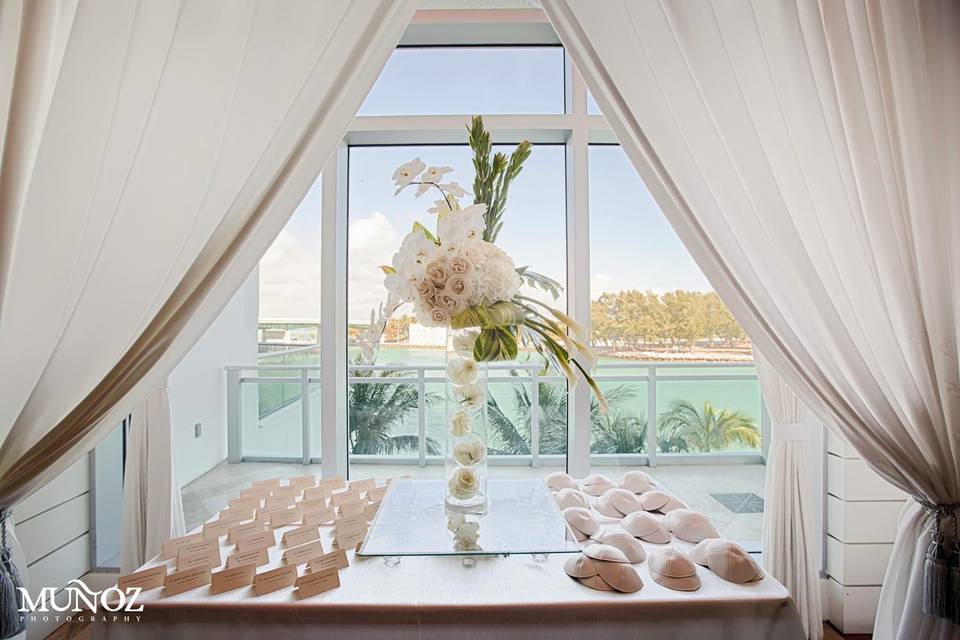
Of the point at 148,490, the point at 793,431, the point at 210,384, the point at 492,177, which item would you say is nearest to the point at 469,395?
the point at 492,177

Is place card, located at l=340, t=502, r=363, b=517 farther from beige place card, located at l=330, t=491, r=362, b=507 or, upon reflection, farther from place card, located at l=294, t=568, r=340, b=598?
place card, located at l=294, t=568, r=340, b=598

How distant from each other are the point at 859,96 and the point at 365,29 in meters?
1.28

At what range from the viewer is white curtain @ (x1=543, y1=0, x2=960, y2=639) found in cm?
123

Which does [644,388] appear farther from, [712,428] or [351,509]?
[351,509]

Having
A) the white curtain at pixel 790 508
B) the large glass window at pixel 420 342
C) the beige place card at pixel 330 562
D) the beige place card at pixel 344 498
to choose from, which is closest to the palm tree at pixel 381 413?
the large glass window at pixel 420 342

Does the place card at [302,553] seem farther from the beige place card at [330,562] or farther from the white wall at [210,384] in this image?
the white wall at [210,384]

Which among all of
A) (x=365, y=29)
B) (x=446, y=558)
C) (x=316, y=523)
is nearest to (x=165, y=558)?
(x=316, y=523)

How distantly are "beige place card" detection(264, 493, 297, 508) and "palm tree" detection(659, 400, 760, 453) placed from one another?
5.68 ft

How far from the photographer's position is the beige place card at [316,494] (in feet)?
4.59

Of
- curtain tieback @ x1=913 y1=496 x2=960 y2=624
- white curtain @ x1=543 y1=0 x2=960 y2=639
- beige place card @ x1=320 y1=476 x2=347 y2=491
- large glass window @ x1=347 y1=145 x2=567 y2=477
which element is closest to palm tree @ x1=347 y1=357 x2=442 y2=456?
large glass window @ x1=347 y1=145 x2=567 y2=477

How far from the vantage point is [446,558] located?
3.72ft

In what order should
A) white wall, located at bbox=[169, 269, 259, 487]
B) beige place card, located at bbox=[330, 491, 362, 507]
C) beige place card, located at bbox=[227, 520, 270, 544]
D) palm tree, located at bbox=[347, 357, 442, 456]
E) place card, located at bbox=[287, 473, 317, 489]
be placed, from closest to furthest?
1. beige place card, located at bbox=[227, 520, 270, 544]
2. beige place card, located at bbox=[330, 491, 362, 507]
3. place card, located at bbox=[287, 473, 317, 489]
4. palm tree, located at bbox=[347, 357, 442, 456]
5. white wall, located at bbox=[169, 269, 259, 487]

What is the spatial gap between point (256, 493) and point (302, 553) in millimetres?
424

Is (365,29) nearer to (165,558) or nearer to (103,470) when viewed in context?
(165,558)
